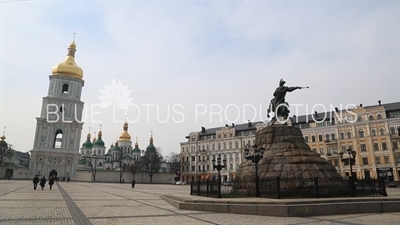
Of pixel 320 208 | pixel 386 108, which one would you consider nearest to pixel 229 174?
pixel 386 108

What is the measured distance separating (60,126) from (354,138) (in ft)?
206

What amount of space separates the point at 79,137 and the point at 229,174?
3673 cm

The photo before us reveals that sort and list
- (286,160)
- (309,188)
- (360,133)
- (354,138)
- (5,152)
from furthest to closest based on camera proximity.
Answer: (5,152) → (354,138) → (360,133) → (286,160) → (309,188)

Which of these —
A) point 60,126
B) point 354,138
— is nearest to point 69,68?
point 60,126

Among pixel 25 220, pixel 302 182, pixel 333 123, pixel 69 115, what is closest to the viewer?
pixel 25 220

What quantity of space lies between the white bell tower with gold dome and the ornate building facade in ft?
108

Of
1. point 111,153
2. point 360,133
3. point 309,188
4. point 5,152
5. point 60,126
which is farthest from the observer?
point 111,153

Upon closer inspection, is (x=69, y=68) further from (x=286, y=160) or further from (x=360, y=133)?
(x=286, y=160)

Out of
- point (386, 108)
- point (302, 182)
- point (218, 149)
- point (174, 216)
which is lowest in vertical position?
point (174, 216)

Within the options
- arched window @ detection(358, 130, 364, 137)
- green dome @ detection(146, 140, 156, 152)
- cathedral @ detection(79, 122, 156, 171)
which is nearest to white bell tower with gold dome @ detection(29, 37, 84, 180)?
cathedral @ detection(79, 122, 156, 171)

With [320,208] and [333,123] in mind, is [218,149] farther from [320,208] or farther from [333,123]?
[320,208]

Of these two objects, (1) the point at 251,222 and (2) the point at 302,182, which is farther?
(2) the point at 302,182

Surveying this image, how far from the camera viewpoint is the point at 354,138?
52.8 meters

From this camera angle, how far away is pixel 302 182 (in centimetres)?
1523
